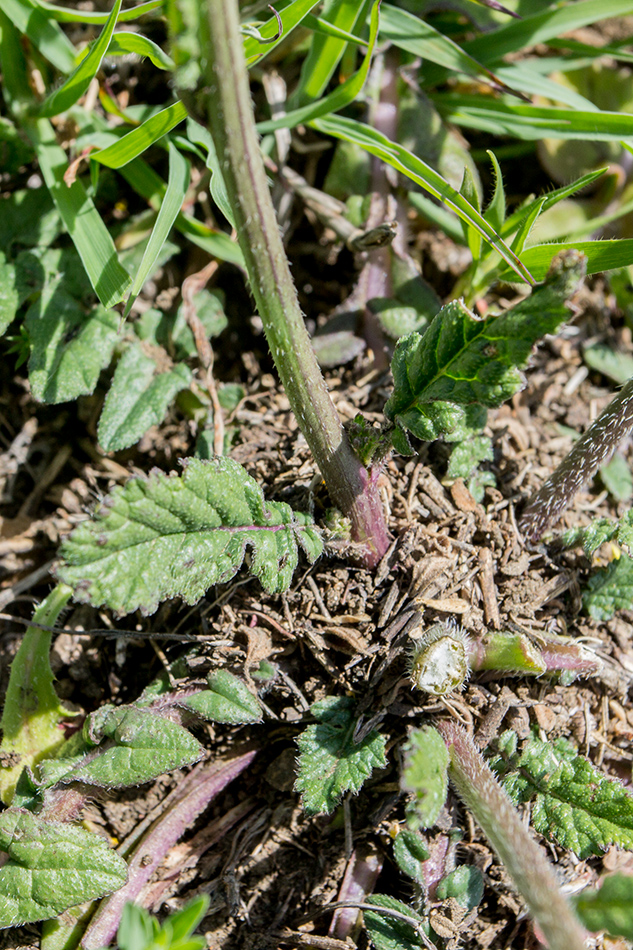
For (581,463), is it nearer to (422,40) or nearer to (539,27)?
(422,40)

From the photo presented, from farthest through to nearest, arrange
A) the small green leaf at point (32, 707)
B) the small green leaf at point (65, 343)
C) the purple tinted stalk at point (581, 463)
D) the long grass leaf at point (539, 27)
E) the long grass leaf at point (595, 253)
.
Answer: the long grass leaf at point (539, 27)
the small green leaf at point (65, 343)
the small green leaf at point (32, 707)
the long grass leaf at point (595, 253)
the purple tinted stalk at point (581, 463)

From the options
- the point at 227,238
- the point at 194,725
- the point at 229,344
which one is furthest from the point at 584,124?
the point at 194,725

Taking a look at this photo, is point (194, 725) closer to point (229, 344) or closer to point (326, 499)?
point (326, 499)

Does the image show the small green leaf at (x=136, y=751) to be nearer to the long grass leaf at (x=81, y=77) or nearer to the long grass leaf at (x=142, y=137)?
the long grass leaf at (x=142, y=137)

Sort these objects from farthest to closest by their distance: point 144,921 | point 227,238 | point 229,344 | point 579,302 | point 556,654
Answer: point 579,302, point 229,344, point 227,238, point 556,654, point 144,921

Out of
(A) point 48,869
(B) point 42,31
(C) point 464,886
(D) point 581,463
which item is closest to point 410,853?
(C) point 464,886

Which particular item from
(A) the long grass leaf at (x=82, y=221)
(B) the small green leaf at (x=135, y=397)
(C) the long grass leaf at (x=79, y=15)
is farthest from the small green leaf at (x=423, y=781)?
(C) the long grass leaf at (x=79, y=15)
